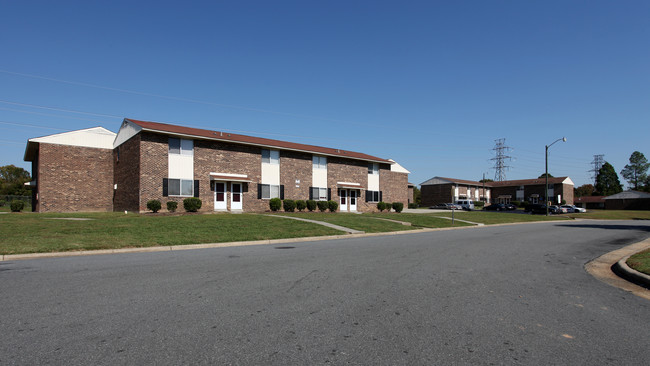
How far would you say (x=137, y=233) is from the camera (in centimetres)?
1409

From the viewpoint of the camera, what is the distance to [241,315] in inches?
189

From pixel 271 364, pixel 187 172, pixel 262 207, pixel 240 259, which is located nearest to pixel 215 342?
pixel 271 364

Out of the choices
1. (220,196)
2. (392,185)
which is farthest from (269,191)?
(392,185)

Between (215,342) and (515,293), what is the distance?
4.90 metres

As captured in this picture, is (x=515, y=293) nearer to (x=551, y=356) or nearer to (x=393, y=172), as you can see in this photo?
(x=551, y=356)

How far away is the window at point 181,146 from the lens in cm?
2562

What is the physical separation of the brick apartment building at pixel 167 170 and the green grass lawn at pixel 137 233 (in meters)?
8.12

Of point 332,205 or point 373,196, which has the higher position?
point 373,196

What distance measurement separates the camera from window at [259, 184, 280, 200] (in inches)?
1163

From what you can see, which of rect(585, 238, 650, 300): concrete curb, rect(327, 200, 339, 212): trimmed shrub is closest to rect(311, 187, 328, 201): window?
rect(327, 200, 339, 212): trimmed shrub

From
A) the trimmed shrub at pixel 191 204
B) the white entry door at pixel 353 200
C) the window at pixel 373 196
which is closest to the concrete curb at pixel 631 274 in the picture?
the trimmed shrub at pixel 191 204

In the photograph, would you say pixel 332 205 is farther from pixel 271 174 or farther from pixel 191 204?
pixel 191 204

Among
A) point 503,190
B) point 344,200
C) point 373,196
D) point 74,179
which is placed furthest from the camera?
point 503,190

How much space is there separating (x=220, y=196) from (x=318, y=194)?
9238mm
